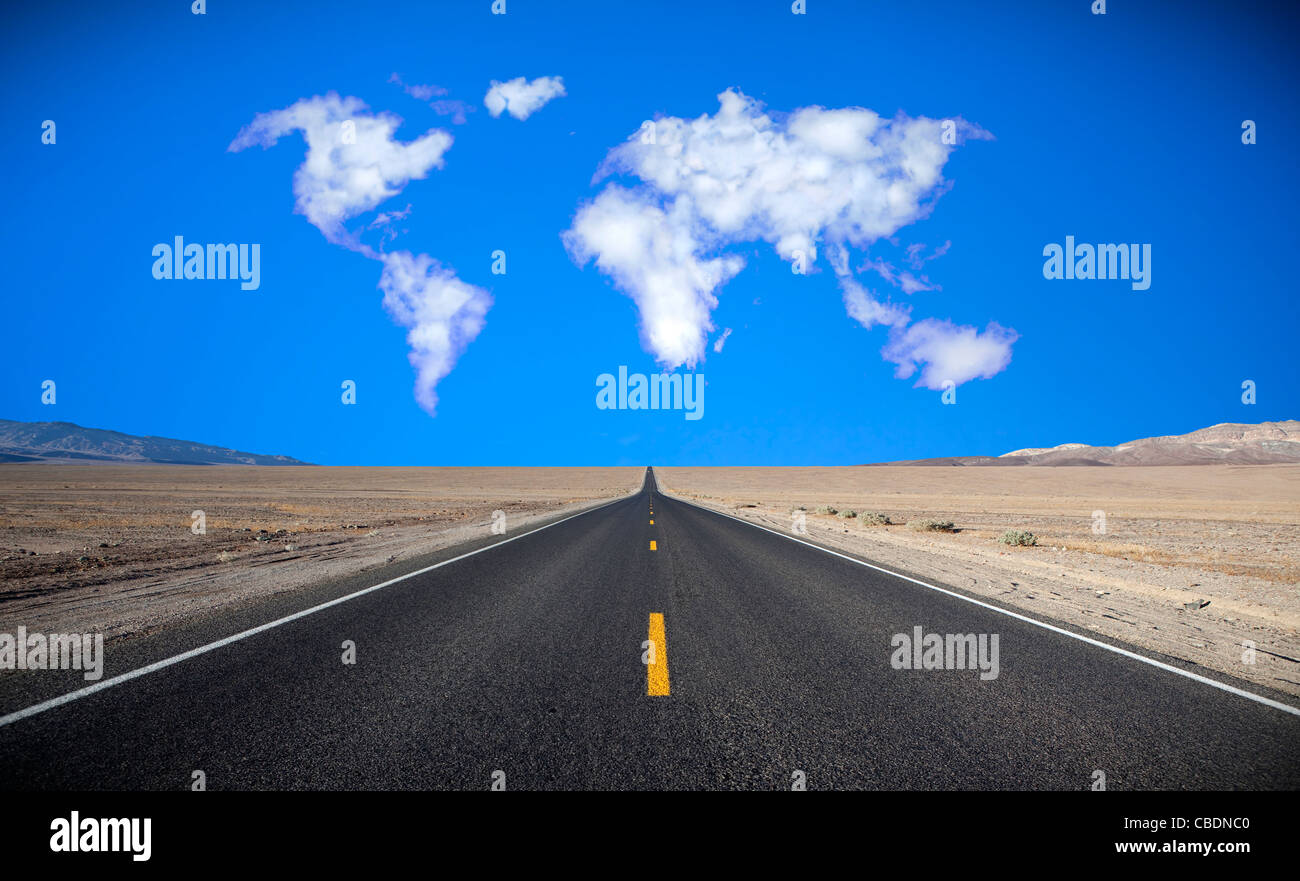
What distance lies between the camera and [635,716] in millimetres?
3867

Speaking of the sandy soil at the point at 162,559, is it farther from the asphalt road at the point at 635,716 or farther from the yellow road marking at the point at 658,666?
the yellow road marking at the point at 658,666

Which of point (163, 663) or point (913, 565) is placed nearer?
point (163, 663)

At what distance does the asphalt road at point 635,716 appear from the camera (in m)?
3.14

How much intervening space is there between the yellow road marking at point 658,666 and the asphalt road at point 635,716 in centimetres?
4

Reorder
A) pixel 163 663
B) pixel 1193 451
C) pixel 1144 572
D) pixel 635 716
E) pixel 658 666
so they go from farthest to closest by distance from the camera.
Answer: pixel 1193 451 → pixel 1144 572 → pixel 658 666 → pixel 163 663 → pixel 635 716

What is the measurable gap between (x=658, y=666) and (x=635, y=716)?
3.54ft

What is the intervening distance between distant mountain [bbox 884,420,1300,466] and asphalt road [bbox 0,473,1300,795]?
14957 cm

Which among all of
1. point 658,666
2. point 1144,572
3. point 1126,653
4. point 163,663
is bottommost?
point 1144,572

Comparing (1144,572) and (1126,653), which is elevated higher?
(1126,653)

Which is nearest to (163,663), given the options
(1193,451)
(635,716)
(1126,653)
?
(635,716)

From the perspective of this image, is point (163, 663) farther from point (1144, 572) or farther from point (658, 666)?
point (1144, 572)
